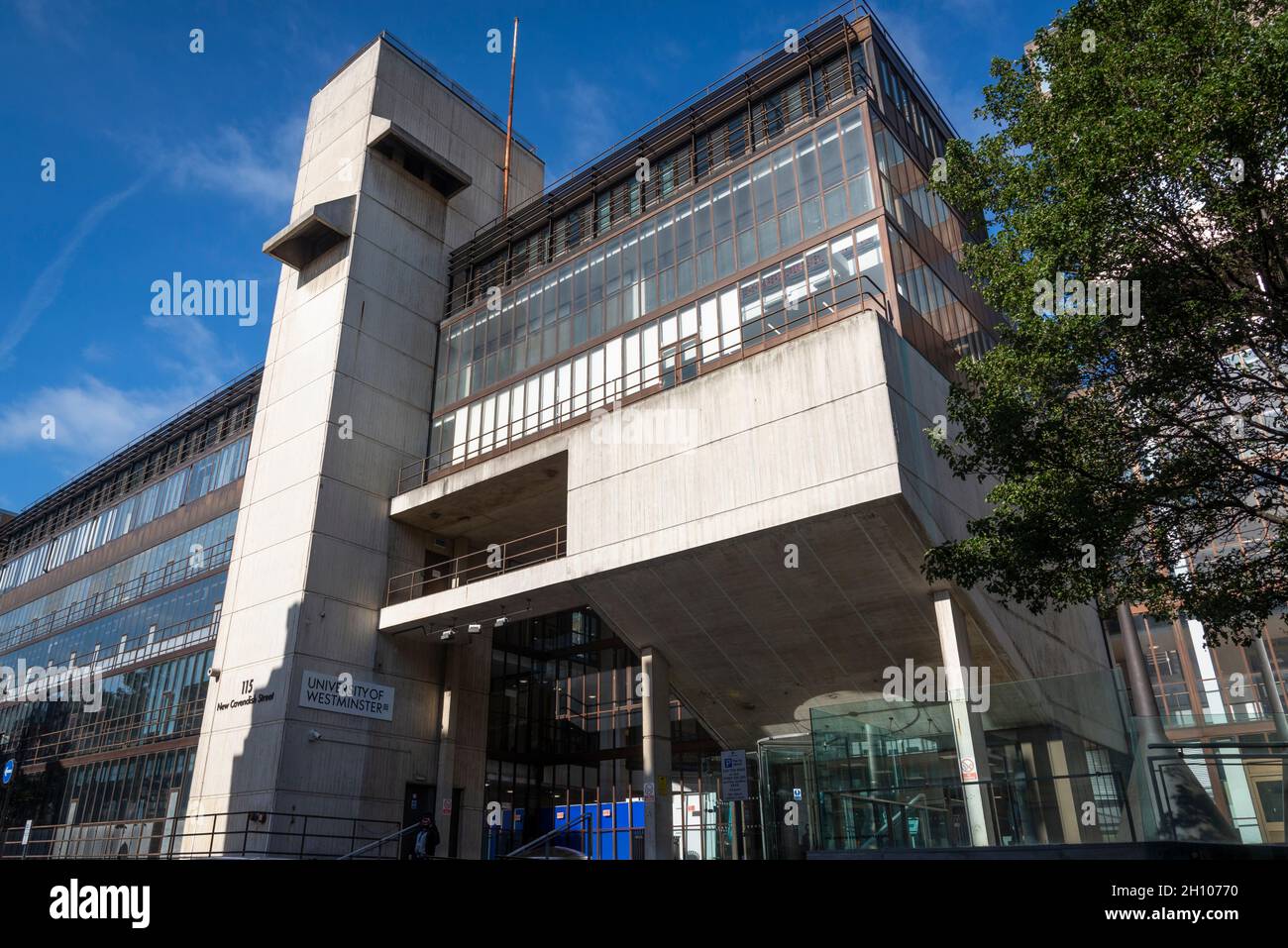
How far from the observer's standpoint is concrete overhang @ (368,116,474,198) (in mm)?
38281

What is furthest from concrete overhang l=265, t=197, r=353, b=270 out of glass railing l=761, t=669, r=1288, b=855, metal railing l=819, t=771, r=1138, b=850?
metal railing l=819, t=771, r=1138, b=850

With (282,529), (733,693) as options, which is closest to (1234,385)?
(733,693)

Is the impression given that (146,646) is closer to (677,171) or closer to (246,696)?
(246,696)

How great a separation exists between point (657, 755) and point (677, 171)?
20616mm

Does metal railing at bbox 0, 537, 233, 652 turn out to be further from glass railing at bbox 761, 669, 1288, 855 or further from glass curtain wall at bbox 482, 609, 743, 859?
glass railing at bbox 761, 669, 1288, 855

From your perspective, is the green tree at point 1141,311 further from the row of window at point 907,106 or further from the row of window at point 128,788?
the row of window at point 128,788

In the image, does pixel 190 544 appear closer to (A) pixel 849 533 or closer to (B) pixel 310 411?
(B) pixel 310 411

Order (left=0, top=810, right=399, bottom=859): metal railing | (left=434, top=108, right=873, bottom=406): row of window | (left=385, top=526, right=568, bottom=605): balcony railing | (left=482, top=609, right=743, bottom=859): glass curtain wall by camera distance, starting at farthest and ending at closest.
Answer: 1. (left=482, top=609, right=743, bottom=859): glass curtain wall
2. (left=385, top=526, right=568, bottom=605): balcony railing
3. (left=0, top=810, right=399, bottom=859): metal railing
4. (left=434, top=108, right=873, bottom=406): row of window

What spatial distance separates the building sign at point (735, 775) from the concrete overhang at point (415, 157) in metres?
30.3

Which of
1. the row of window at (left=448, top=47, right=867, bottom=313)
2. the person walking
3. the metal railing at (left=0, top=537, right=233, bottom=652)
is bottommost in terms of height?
the person walking

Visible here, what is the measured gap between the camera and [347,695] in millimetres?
30406

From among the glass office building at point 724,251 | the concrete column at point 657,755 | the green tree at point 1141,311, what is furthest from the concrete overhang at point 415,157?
the green tree at point 1141,311

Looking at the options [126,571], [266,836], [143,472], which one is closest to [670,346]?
[266,836]

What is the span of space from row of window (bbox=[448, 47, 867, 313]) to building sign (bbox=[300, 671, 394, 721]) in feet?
56.0
